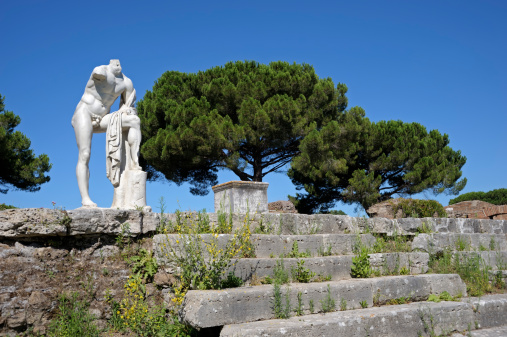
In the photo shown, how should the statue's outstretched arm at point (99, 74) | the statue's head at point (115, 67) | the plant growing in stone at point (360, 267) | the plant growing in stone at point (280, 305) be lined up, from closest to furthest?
1. the plant growing in stone at point (280, 305)
2. the plant growing in stone at point (360, 267)
3. the statue's outstretched arm at point (99, 74)
4. the statue's head at point (115, 67)

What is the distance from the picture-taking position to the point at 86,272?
436cm

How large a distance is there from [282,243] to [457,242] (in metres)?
3.44

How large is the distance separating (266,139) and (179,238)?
38.1ft

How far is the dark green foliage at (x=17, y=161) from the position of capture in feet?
46.5

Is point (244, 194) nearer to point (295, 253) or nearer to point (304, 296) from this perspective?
point (295, 253)

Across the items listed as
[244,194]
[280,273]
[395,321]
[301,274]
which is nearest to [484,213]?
[244,194]

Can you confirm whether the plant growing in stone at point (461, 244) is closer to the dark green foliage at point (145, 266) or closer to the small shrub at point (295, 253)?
the small shrub at point (295, 253)

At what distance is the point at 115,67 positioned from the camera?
5832mm

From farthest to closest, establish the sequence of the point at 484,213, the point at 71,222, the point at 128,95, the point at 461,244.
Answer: the point at 484,213, the point at 461,244, the point at 128,95, the point at 71,222

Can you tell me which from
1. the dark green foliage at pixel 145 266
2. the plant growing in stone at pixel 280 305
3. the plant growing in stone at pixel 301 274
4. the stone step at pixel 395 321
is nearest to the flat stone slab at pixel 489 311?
the stone step at pixel 395 321

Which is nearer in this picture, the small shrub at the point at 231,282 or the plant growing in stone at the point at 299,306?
the plant growing in stone at the point at 299,306

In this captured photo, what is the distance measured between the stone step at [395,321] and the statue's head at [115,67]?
12.8 feet

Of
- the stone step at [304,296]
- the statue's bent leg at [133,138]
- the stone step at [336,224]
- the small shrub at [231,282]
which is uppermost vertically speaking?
the statue's bent leg at [133,138]

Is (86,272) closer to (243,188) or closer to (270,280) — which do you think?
(270,280)
